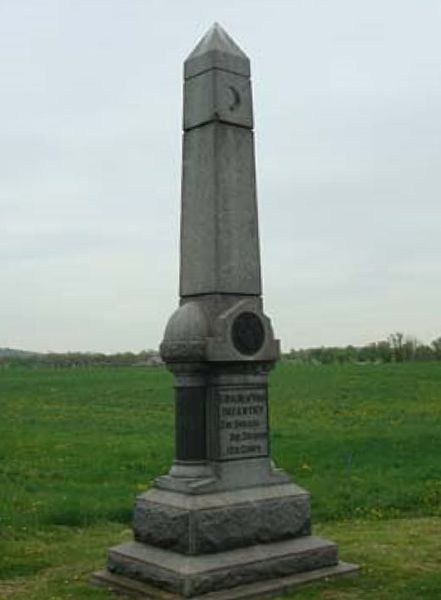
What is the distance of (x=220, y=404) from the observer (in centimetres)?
838

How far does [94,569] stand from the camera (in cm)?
879

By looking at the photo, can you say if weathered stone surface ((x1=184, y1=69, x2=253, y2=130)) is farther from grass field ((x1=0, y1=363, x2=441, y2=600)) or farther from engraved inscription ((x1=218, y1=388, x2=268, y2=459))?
grass field ((x1=0, y1=363, x2=441, y2=600))

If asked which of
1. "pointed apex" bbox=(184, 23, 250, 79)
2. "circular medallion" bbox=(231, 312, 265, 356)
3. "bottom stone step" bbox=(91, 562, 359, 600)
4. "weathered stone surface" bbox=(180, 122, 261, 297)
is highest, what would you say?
"pointed apex" bbox=(184, 23, 250, 79)

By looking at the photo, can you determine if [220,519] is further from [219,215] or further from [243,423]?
[219,215]

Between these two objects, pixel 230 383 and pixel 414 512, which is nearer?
pixel 230 383

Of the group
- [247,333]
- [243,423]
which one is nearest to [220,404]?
[243,423]

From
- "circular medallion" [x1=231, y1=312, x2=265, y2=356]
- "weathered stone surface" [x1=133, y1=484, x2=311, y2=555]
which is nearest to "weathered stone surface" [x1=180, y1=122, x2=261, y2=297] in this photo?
"circular medallion" [x1=231, y1=312, x2=265, y2=356]

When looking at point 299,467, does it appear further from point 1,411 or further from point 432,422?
point 1,411

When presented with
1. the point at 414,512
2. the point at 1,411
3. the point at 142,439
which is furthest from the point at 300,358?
the point at 414,512

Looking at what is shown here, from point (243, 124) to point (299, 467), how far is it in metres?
9.06

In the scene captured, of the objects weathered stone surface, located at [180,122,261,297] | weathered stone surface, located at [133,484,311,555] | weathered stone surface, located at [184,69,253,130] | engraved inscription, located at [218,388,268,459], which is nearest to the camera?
weathered stone surface, located at [133,484,311,555]

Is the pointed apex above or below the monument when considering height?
above

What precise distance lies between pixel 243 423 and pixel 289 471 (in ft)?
25.8

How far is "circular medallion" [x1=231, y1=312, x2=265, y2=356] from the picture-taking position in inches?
333
